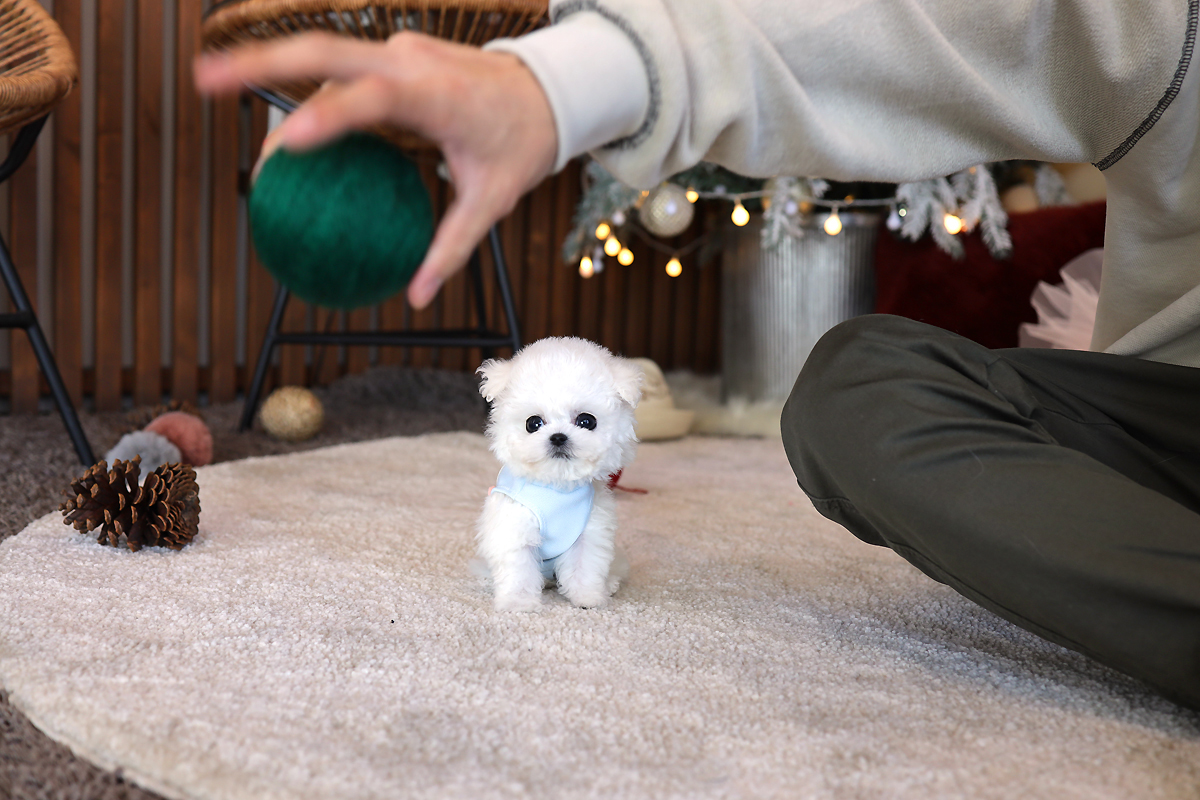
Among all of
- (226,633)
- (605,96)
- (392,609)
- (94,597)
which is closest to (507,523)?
(392,609)

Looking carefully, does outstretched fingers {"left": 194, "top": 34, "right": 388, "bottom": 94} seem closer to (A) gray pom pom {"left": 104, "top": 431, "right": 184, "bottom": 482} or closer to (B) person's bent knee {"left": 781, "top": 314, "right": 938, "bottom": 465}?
(B) person's bent knee {"left": 781, "top": 314, "right": 938, "bottom": 465}

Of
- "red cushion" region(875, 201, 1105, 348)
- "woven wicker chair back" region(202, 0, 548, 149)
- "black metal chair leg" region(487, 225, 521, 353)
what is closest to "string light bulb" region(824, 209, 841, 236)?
"red cushion" region(875, 201, 1105, 348)

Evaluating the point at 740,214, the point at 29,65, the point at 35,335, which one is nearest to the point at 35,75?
the point at 29,65

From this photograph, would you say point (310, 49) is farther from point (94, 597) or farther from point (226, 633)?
point (94, 597)

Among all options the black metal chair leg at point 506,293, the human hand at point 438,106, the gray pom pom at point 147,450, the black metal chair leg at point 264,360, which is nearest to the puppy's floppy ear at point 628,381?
the human hand at point 438,106

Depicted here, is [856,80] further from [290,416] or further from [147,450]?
[290,416]

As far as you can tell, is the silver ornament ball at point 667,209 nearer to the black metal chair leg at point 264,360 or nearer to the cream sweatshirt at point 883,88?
the black metal chair leg at point 264,360

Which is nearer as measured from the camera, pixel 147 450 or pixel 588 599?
pixel 588 599

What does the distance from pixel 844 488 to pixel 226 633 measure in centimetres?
54

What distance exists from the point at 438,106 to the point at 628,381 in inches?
20.1

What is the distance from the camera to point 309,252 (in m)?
0.55

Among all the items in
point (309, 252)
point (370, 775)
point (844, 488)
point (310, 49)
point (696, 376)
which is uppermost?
point (310, 49)

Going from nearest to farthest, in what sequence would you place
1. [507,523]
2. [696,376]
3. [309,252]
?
[309,252] → [507,523] → [696,376]

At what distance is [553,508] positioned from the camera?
89cm
